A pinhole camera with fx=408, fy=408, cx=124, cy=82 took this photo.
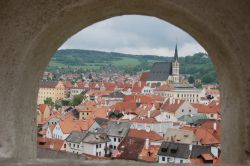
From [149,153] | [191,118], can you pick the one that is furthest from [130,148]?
[191,118]

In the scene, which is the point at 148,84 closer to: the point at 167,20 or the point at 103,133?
the point at 103,133

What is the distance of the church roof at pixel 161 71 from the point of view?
84.8 m

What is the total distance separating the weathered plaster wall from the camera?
2201mm

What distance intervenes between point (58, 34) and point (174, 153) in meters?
31.9

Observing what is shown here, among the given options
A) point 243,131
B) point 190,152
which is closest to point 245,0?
point 243,131

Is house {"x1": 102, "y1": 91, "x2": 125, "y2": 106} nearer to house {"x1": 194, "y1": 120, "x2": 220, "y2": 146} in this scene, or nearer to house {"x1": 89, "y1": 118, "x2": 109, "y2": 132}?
house {"x1": 89, "y1": 118, "x2": 109, "y2": 132}

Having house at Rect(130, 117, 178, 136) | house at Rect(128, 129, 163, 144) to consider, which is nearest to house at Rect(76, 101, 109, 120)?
house at Rect(130, 117, 178, 136)

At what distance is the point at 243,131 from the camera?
2.28 m

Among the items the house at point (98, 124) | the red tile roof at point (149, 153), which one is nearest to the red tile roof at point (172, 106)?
the house at point (98, 124)

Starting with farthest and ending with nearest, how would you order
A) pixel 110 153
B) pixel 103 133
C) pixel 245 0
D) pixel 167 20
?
pixel 103 133, pixel 110 153, pixel 167 20, pixel 245 0

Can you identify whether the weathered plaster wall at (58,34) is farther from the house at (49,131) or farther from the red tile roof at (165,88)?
the red tile roof at (165,88)

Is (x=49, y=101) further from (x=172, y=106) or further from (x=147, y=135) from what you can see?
(x=147, y=135)

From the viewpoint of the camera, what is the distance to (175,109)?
59875 millimetres

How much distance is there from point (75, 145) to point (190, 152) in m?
15.1
